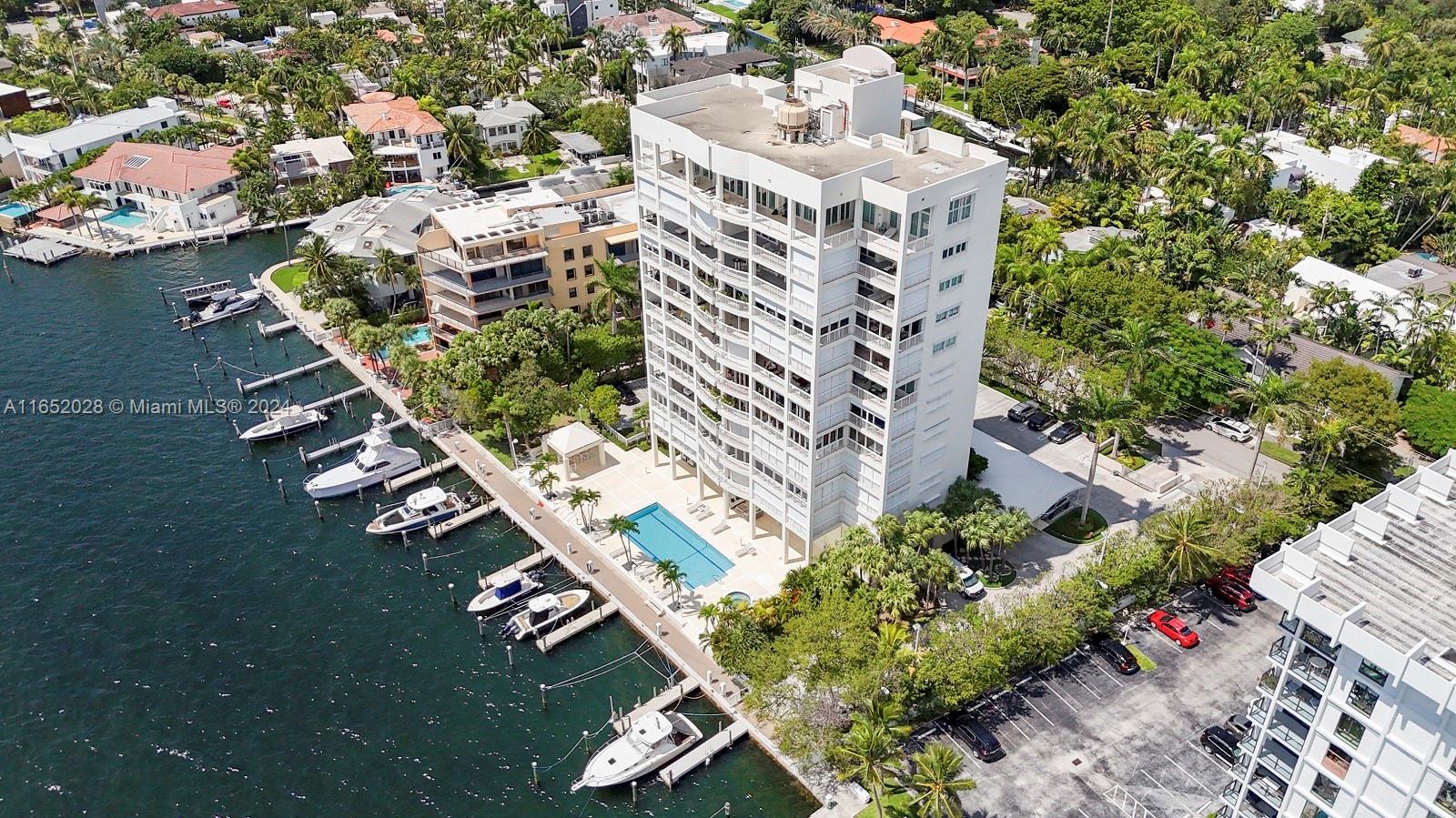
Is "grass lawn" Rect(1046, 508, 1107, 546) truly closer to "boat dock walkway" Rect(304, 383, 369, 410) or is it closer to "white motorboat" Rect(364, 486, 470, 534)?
"white motorboat" Rect(364, 486, 470, 534)

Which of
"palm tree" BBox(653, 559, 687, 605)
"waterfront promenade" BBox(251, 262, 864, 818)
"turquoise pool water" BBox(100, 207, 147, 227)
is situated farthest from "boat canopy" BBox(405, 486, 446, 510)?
"turquoise pool water" BBox(100, 207, 147, 227)

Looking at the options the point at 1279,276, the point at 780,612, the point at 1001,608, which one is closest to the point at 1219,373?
the point at 1279,276

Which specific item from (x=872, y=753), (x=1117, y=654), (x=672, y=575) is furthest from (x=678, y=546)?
(x=1117, y=654)

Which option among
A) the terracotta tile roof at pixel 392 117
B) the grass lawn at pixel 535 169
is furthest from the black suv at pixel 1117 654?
the terracotta tile roof at pixel 392 117

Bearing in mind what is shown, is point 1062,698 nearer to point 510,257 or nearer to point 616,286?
point 616,286

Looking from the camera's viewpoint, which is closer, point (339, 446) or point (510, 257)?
point (339, 446)

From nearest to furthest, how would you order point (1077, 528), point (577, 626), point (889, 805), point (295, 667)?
point (889, 805) < point (295, 667) < point (577, 626) < point (1077, 528)
